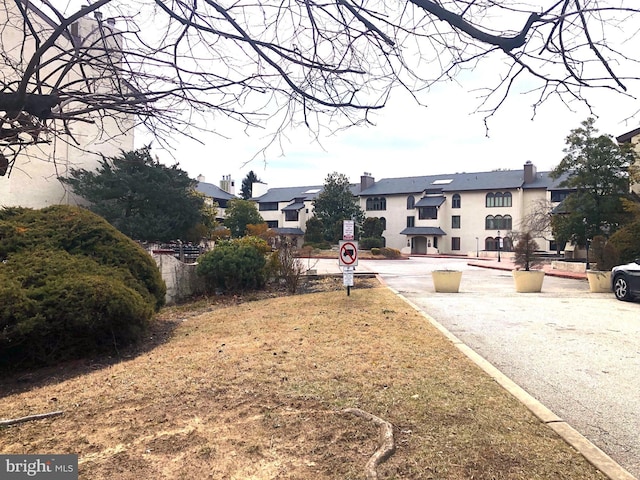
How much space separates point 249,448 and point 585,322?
8.07 metres

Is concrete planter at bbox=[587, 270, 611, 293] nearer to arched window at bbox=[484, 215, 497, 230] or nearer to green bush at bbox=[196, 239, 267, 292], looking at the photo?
green bush at bbox=[196, 239, 267, 292]

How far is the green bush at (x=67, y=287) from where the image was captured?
639 cm

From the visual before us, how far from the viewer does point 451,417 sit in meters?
3.72

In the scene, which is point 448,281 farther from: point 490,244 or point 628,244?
point 490,244

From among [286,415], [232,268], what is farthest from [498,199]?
[286,415]

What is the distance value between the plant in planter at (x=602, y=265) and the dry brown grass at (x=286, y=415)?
10721mm

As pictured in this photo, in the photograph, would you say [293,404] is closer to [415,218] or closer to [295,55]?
[295,55]

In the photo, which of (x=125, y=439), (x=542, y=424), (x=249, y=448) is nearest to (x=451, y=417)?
(x=542, y=424)

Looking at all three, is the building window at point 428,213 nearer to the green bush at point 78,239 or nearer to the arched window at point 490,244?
the arched window at point 490,244

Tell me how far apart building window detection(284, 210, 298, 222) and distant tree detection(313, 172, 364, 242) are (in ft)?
23.5

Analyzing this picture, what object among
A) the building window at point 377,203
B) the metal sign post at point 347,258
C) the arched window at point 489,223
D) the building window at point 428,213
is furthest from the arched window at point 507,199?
the metal sign post at point 347,258

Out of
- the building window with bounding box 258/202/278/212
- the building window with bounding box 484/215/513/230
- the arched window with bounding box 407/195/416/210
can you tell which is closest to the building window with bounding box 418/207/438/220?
the arched window with bounding box 407/195/416/210

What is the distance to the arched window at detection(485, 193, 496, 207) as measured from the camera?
54219mm

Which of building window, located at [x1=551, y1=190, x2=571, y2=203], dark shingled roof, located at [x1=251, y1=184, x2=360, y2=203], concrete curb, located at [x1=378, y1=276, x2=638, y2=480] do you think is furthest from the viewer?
dark shingled roof, located at [x1=251, y1=184, x2=360, y2=203]
